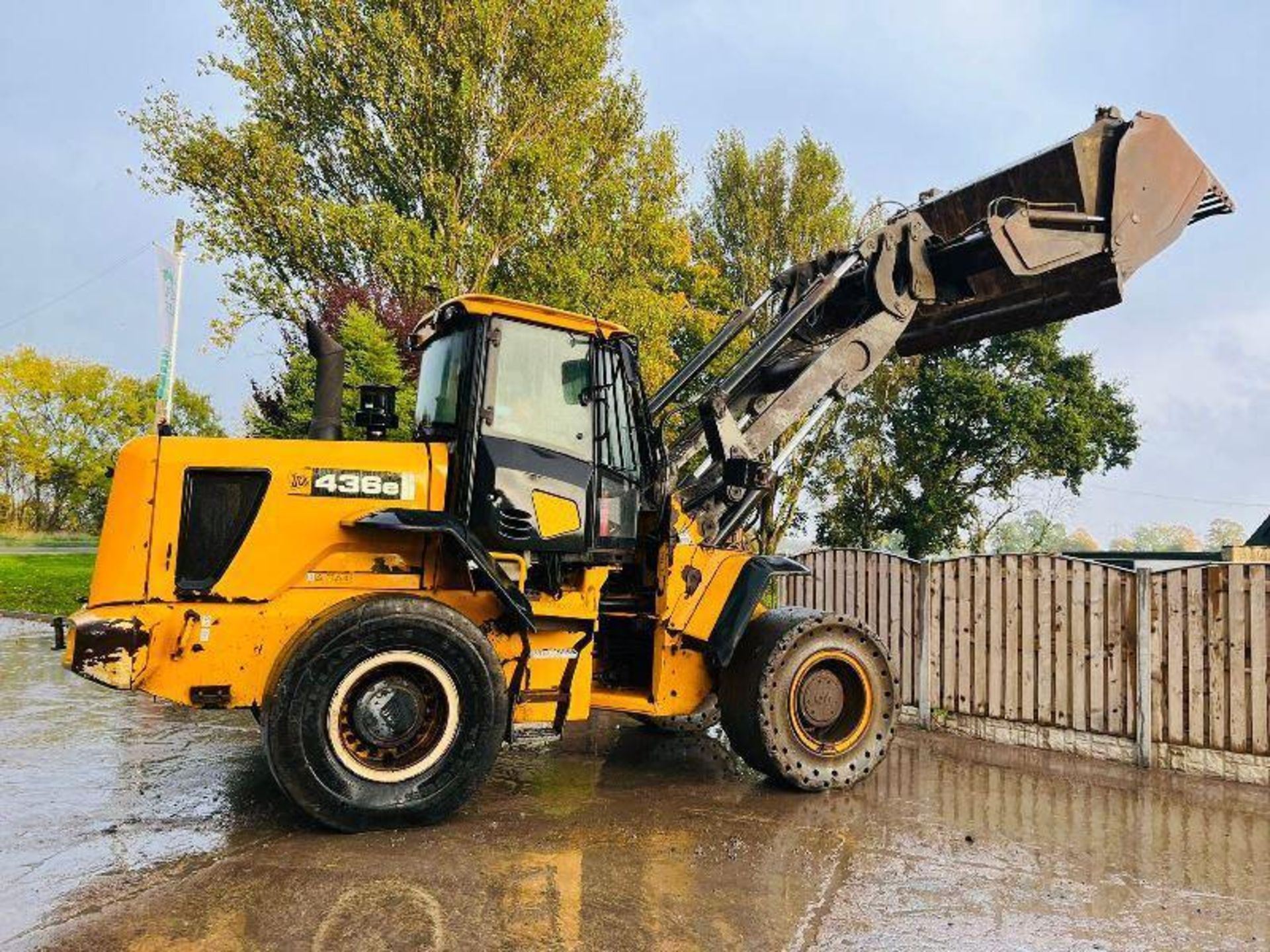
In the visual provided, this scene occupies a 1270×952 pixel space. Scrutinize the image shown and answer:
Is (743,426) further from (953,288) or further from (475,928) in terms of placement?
(475,928)

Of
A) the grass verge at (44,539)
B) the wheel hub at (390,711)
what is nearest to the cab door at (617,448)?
the wheel hub at (390,711)

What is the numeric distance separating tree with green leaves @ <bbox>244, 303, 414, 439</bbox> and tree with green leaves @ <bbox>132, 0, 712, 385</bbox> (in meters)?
1.08

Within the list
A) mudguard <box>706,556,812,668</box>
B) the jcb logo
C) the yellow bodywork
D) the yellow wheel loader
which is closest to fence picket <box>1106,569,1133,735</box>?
the yellow wheel loader

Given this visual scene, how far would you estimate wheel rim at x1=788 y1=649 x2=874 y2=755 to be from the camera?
5.81 meters

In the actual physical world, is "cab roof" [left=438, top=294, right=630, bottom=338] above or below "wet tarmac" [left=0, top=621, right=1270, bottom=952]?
above

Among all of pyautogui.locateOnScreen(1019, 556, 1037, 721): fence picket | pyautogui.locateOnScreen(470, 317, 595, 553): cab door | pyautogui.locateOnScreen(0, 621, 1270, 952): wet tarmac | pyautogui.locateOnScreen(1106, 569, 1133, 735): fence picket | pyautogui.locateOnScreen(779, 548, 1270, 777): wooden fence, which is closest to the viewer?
pyautogui.locateOnScreen(0, 621, 1270, 952): wet tarmac

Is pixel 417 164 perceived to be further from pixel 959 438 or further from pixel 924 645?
pixel 959 438

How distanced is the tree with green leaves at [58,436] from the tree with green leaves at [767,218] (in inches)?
1168

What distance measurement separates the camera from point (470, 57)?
14930mm

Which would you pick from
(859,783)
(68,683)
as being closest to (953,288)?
(859,783)

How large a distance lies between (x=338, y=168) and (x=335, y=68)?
1.63m

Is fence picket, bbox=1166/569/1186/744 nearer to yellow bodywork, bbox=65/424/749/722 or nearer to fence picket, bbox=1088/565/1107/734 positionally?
fence picket, bbox=1088/565/1107/734

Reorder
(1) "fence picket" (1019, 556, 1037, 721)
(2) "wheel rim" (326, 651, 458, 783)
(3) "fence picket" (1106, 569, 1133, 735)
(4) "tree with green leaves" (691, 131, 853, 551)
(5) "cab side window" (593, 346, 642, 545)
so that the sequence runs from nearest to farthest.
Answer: (2) "wheel rim" (326, 651, 458, 783) < (5) "cab side window" (593, 346, 642, 545) < (3) "fence picket" (1106, 569, 1133, 735) < (1) "fence picket" (1019, 556, 1037, 721) < (4) "tree with green leaves" (691, 131, 853, 551)

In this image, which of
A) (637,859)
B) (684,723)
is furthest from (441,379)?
(684,723)
